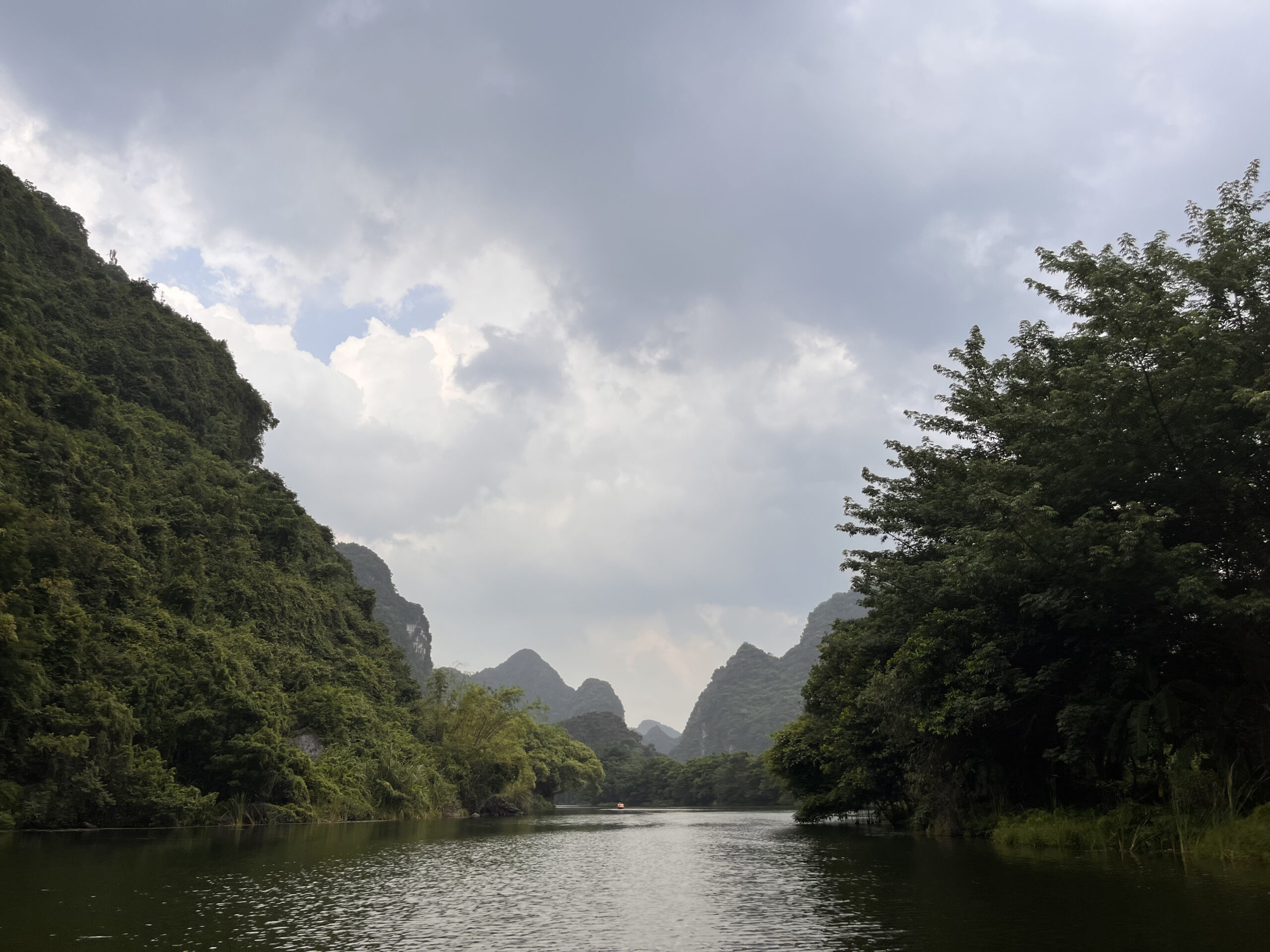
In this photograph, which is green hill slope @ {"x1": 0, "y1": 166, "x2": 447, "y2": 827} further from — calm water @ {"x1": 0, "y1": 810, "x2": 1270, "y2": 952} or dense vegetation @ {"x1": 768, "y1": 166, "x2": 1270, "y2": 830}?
dense vegetation @ {"x1": 768, "y1": 166, "x2": 1270, "y2": 830}

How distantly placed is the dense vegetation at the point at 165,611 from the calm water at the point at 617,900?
34.1ft

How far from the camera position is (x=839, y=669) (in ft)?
134

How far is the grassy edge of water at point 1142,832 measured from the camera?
16656mm

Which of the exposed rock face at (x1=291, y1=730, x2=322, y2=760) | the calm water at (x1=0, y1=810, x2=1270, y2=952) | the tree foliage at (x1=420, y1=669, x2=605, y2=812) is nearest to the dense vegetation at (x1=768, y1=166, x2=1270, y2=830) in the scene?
the calm water at (x1=0, y1=810, x2=1270, y2=952)

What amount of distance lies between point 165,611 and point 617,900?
42.0m

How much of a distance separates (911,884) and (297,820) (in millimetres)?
41607

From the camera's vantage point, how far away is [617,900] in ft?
49.8

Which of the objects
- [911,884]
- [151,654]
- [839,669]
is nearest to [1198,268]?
[911,884]

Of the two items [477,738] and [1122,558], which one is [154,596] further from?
[1122,558]

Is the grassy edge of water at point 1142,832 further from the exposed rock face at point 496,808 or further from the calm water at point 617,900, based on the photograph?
the exposed rock face at point 496,808

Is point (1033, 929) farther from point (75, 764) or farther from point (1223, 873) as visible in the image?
point (75, 764)

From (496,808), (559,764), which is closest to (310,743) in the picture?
(496,808)


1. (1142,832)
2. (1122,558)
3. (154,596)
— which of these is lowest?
(1142,832)

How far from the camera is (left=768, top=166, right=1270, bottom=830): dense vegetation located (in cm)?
1761
